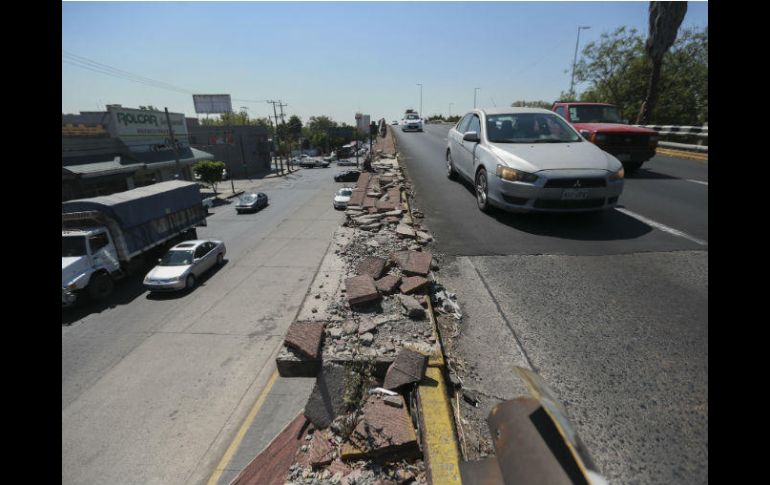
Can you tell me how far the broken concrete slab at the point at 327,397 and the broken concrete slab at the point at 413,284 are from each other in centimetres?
101

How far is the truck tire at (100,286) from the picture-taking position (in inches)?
546

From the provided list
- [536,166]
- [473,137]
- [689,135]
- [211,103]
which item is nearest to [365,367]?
[536,166]

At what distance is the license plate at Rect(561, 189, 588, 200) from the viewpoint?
447cm

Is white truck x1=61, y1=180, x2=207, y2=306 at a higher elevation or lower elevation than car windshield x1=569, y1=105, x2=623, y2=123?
lower

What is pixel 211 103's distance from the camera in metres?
60.7

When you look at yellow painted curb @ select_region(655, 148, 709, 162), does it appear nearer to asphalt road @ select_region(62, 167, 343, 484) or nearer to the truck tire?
asphalt road @ select_region(62, 167, 343, 484)

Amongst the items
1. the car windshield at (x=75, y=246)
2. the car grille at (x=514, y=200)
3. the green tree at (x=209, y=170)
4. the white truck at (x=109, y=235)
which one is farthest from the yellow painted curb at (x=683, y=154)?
the green tree at (x=209, y=170)

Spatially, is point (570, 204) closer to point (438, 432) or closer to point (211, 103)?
point (438, 432)

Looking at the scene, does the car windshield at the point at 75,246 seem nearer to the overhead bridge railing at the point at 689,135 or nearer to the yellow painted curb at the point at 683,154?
the overhead bridge railing at the point at 689,135

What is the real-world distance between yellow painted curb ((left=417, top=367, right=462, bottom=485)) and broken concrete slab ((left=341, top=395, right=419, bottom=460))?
105mm

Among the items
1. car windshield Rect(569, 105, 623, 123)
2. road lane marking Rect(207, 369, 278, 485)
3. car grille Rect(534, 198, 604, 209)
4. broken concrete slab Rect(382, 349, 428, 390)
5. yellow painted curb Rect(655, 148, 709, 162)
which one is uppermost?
car windshield Rect(569, 105, 623, 123)

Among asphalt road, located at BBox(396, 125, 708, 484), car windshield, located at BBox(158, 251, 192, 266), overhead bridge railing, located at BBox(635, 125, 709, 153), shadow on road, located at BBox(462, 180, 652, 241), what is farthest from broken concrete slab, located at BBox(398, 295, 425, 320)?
car windshield, located at BBox(158, 251, 192, 266)

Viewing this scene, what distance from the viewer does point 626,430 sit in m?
1.70
